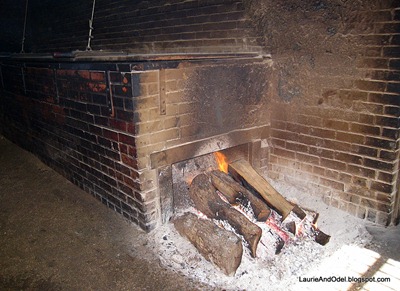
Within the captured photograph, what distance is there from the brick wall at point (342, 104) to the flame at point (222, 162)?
0.74 metres

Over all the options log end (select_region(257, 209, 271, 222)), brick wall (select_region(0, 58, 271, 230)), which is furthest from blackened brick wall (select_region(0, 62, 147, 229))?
log end (select_region(257, 209, 271, 222))

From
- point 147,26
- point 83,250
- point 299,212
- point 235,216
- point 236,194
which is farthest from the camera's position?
point 147,26

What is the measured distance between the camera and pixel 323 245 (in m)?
2.86

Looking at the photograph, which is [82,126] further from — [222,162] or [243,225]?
[243,225]

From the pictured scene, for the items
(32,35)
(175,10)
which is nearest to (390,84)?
(175,10)

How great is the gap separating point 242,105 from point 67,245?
2.28 meters

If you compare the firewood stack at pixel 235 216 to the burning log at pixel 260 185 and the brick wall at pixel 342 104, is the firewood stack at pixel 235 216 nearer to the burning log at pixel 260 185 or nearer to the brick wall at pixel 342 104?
the burning log at pixel 260 185

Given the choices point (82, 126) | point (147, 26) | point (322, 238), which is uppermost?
point (147, 26)

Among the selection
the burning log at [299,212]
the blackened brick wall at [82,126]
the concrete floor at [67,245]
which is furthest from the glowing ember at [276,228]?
the blackened brick wall at [82,126]

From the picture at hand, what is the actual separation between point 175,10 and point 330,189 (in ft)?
9.92

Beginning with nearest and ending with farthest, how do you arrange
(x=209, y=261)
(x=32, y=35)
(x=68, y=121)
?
(x=209, y=261)
(x=68, y=121)
(x=32, y=35)

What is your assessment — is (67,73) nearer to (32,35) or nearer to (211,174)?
(211,174)

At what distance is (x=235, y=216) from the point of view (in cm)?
286

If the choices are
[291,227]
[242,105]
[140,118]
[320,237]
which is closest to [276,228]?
[291,227]
